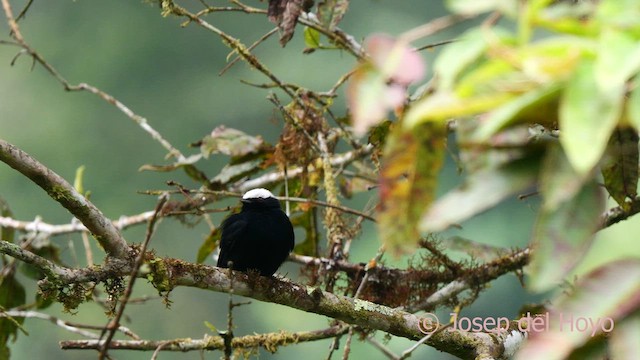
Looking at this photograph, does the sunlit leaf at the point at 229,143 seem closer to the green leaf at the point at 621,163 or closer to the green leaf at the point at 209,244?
the green leaf at the point at 209,244

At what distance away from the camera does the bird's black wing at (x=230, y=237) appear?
13.2 ft

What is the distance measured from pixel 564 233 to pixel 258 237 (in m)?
3.17

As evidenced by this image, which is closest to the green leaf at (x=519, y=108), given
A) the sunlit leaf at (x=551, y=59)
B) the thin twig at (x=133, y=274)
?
the sunlit leaf at (x=551, y=59)

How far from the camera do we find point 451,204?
870mm

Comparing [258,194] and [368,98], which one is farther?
[258,194]

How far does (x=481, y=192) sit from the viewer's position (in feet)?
2.90

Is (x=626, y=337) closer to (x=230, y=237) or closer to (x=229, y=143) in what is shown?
(x=230, y=237)

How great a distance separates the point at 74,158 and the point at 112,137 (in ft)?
1.97

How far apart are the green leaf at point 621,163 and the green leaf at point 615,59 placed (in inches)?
9.8

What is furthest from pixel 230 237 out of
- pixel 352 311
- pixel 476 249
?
pixel 352 311

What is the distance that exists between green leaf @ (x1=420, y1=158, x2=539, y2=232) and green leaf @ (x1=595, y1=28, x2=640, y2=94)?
149 mm

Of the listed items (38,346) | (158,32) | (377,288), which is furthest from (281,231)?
(158,32)

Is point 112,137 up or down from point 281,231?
up

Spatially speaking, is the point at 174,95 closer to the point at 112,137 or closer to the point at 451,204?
the point at 112,137
